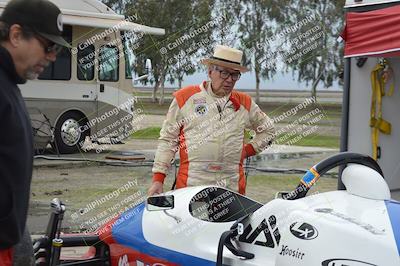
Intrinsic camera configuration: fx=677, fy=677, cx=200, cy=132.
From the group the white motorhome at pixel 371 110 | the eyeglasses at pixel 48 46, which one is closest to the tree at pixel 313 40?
the white motorhome at pixel 371 110

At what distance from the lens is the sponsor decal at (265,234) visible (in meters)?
3.28

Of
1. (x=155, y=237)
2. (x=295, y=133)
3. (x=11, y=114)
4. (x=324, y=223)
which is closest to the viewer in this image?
(x=11, y=114)

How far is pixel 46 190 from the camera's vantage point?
9.91 m

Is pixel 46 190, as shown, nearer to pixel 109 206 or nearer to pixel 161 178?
pixel 109 206

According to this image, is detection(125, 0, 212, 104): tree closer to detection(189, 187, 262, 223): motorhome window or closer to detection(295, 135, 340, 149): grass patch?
detection(295, 135, 340, 149): grass patch

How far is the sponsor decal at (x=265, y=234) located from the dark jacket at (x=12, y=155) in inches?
52.4

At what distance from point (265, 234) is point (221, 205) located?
0.73 metres

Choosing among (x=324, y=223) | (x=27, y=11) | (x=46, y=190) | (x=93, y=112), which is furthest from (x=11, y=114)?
(x=93, y=112)

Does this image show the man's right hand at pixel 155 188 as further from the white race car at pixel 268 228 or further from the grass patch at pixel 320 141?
the grass patch at pixel 320 141

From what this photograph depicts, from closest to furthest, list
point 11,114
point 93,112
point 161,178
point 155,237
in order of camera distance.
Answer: point 11,114 < point 155,237 < point 161,178 < point 93,112

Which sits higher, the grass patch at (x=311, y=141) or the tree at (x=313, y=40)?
the tree at (x=313, y=40)

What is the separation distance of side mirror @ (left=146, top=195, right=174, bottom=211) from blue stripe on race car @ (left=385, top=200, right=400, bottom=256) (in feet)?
4.24

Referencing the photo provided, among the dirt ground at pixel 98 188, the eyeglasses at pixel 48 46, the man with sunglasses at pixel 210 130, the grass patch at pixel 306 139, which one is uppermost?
the eyeglasses at pixel 48 46

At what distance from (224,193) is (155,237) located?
19.2 inches
